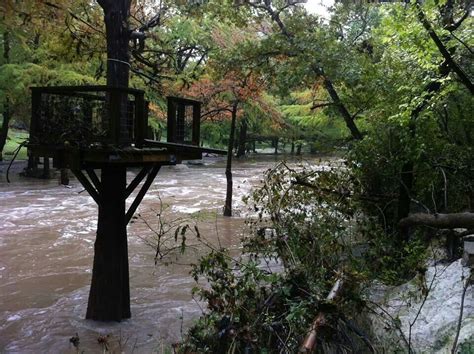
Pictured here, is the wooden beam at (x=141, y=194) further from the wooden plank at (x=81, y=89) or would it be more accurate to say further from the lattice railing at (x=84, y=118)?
the wooden plank at (x=81, y=89)

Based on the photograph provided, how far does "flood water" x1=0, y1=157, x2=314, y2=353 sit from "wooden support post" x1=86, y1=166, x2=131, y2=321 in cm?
24

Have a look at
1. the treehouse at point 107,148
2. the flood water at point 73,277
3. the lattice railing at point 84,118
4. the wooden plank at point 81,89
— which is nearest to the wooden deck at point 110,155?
the treehouse at point 107,148

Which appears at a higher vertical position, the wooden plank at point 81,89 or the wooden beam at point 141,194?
the wooden plank at point 81,89

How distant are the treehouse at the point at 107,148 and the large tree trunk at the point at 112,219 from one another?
0.01m

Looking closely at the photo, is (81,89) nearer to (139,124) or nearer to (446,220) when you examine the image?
(139,124)

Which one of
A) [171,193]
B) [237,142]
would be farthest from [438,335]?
[237,142]

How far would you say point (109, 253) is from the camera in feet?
23.8

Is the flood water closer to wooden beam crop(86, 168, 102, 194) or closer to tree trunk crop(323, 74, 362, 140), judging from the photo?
wooden beam crop(86, 168, 102, 194)

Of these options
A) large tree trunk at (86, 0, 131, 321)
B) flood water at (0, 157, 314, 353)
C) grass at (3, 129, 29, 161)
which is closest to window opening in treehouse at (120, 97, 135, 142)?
large tree trunk at (86, 0, 131, 321)

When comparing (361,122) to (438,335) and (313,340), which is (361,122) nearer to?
(438,335)

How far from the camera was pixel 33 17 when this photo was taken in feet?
35.3

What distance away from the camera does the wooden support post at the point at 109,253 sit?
722cm

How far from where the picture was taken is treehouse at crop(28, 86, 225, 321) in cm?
640

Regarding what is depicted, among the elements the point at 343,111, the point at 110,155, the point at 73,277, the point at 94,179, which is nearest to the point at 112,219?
the point at 94,179
